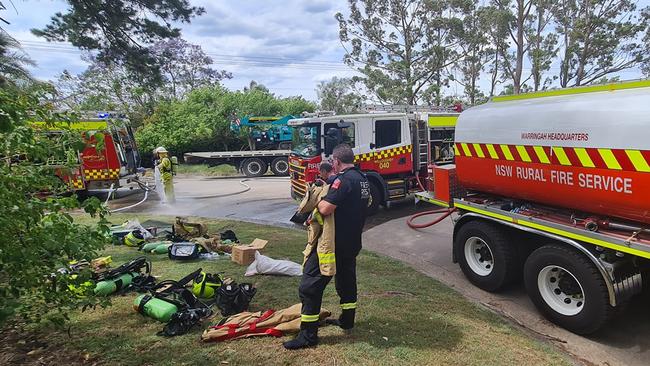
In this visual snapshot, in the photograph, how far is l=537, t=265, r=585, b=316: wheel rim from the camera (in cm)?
432

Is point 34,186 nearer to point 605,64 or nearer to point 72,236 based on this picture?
point 72,236

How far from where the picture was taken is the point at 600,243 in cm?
397

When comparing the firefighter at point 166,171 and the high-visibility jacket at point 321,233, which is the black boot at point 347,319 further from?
the firefighter at point 166,171

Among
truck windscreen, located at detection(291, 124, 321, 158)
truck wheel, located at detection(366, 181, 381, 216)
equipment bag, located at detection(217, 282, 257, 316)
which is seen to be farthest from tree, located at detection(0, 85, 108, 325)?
truck wheel, located at detection(366, 181, 381, 216)

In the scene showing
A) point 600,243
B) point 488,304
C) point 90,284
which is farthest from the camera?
point 488,304

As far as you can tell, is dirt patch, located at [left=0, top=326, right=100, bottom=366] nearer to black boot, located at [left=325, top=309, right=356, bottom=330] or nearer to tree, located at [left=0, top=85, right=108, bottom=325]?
tree, located at [left=0, top=85, right=108, bottom=325]

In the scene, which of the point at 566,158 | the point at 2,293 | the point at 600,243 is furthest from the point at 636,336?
the point at 2,293

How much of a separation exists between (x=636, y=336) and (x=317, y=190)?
11.7 ft

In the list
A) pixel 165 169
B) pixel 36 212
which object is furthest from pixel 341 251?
pixel 165 169

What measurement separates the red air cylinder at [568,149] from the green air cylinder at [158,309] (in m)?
3.98

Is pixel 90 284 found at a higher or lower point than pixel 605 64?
lower

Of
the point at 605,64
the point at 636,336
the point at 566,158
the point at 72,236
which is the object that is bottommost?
the point at 636,336

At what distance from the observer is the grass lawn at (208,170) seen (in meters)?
22.8

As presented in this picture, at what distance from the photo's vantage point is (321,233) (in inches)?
141
